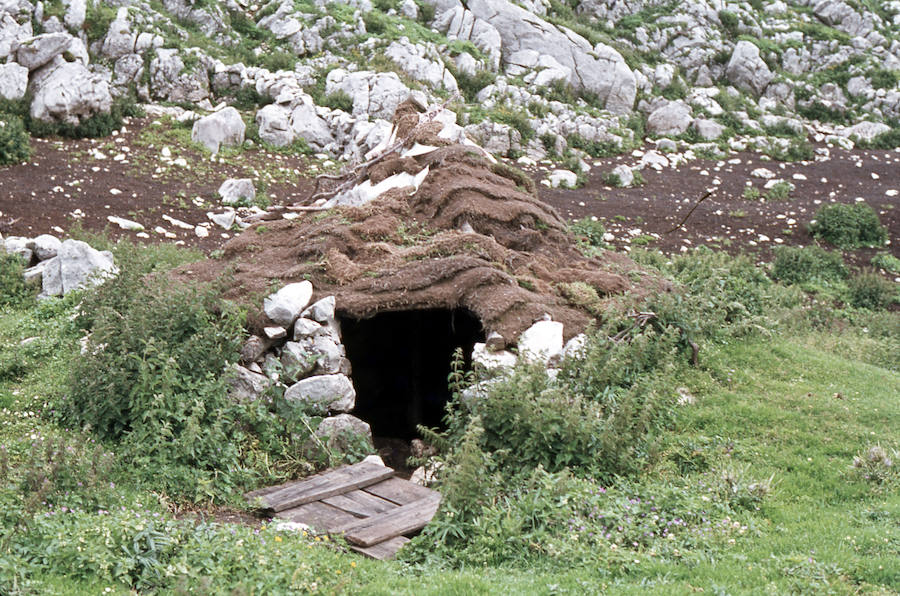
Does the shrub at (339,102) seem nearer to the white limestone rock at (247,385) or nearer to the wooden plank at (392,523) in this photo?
the white limestone rock at (247,385)

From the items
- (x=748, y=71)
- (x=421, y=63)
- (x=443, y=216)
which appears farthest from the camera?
(x=748, y=71)

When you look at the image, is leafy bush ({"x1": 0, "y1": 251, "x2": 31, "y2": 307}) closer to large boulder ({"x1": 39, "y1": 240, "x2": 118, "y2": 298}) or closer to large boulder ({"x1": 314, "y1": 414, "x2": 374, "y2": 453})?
large boulder ({"x1": 39, "y1": 240, "x2": 118, "y2": 298})

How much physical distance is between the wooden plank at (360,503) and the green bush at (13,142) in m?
13.0

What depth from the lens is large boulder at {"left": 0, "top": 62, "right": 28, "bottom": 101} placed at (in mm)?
18203

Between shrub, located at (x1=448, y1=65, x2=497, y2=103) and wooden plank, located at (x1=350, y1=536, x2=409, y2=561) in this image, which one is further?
shrub, located at (x1=448, y1=65, x2=497, y2=103)

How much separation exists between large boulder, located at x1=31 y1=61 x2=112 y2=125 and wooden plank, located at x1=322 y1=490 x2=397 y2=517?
47.8 feet

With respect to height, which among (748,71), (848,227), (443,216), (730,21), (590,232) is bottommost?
(848,227)

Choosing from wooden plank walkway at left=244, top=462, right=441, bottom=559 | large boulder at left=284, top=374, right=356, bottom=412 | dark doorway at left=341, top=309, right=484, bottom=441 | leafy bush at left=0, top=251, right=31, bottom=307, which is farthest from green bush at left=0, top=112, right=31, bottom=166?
wooden plank walkway at left=244, top=462, right=441, bottom=559

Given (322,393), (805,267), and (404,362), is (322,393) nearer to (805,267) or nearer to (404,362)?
(404,362)

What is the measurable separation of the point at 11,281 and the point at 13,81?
8534 mm

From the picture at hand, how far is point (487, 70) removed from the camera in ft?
84.0

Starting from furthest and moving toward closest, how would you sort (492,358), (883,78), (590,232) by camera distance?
(883,78) < (590,232) < (492,358)

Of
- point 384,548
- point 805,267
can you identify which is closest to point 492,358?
point 384,548

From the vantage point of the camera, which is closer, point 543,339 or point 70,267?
point 543,339
